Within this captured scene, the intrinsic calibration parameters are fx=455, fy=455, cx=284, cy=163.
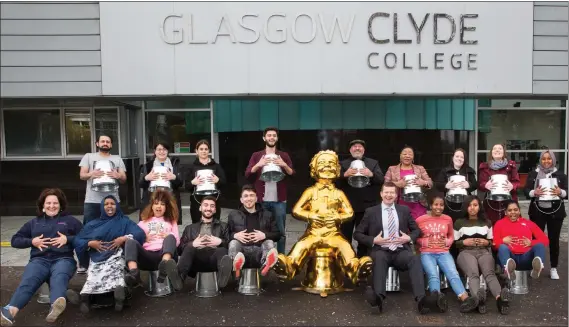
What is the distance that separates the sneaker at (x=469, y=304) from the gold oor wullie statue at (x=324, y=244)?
933mm

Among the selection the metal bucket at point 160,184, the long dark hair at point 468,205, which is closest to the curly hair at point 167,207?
the metal bucket at point 160,184

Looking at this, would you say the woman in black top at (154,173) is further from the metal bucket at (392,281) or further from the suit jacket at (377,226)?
the metal bucket at (392,281)

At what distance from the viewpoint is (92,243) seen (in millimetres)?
4602

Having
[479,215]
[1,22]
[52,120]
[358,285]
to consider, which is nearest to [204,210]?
[358,285]

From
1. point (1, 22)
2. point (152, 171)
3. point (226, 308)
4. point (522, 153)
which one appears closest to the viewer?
point (226, 308)

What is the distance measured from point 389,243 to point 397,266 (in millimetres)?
246

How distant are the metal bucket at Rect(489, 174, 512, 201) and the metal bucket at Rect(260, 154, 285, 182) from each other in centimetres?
247

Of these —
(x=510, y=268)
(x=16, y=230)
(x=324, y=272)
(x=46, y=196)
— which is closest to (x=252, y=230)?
(x=324, y=272)

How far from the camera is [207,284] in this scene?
4926mm

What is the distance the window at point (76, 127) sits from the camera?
408 inches

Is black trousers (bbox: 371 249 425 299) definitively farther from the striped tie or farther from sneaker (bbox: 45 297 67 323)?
sneaker (bbox: 45 297 67 323)

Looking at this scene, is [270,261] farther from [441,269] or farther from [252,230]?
[441,269]

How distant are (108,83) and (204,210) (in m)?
3.87

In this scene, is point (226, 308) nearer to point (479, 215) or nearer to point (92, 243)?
point (92, 243)
